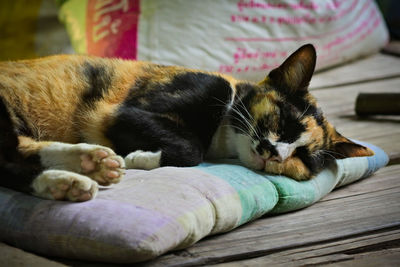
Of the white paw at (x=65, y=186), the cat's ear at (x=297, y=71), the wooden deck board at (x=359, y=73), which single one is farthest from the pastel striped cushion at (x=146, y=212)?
the wooden deck board at (x=359, y=73)

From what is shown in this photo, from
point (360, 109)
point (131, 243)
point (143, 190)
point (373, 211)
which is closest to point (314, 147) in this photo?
point (373, 211)

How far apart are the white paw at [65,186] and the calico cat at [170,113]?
0.58ft

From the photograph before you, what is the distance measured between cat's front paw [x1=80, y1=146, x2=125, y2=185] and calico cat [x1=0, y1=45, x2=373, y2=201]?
18 cm

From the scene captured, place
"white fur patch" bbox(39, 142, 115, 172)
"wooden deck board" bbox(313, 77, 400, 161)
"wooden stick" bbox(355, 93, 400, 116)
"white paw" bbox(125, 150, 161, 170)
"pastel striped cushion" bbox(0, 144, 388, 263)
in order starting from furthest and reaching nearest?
"wooden stick" bbox(355, 93, 400, 116) < "wooden deck board" bbox(313, 77, 400, 161) < "white paw" bbox(125, 150, 161, 170) < "white fur patch" bbox(39, 142, 115, 172) < "pastel striped cushion" bbox(0, 144, 388, 263)

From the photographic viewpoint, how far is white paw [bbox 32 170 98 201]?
133 cm

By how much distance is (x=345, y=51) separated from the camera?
3434 mm

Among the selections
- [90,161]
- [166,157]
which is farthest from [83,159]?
[166,157]

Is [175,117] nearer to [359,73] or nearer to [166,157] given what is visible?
[166,157]

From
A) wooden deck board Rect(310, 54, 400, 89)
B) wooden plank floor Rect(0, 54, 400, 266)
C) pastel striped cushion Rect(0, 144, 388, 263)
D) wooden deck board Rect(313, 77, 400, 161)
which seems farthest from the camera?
wooden deck board Rect(310, 54, 400, 89)

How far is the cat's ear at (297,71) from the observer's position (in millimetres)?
1794

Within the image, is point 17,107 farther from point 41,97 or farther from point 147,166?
point 147,166

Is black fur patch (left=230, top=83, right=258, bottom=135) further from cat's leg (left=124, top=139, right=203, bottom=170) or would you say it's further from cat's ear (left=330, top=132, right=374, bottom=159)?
cat's ear (left=330, top=132, right=374, bottom=159)

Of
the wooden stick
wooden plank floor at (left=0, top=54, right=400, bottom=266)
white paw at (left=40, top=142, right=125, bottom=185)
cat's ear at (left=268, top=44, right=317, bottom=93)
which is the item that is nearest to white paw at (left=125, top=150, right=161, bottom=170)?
white paw at (left=40, top=142, right=125, bottom=185)

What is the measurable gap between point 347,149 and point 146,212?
0.80 m
